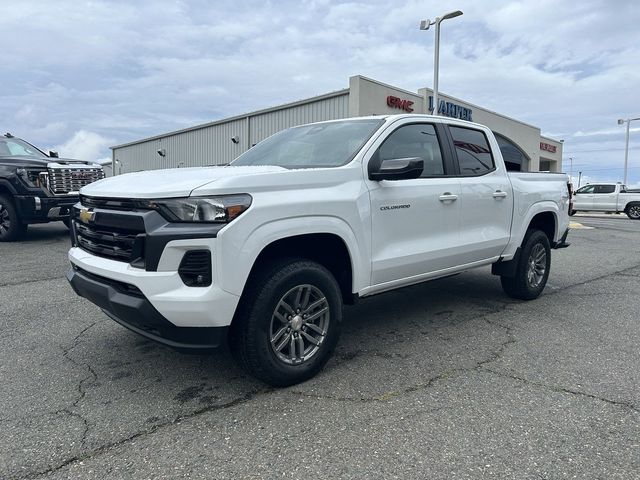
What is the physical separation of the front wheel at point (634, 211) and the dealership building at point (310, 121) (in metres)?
5.89

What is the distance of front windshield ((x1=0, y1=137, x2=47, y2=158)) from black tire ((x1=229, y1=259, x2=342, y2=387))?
840 centimetres

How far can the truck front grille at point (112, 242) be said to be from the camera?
2.94 m

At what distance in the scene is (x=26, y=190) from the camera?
8766 mm

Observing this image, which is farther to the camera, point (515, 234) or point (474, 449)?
point (515, 234)

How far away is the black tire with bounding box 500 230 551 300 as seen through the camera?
552cm

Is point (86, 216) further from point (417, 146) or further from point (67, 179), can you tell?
point (67, 179)

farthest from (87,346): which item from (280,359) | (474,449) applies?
(474,449)

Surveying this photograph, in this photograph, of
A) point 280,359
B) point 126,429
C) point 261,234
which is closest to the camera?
point 126,429

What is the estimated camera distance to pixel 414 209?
402cm

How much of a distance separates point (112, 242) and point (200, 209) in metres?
0.77

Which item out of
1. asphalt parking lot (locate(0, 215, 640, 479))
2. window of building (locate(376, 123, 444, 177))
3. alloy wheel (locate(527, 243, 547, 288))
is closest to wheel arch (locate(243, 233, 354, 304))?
asphalt parking lot (locate(0, 215, 640, 479))

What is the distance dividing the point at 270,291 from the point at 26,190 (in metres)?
7.64

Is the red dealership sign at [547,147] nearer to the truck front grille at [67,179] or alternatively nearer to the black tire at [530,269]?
the black tire at [530,269]

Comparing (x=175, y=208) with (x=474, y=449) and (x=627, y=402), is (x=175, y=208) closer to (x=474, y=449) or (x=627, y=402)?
(x=474, y=449)
